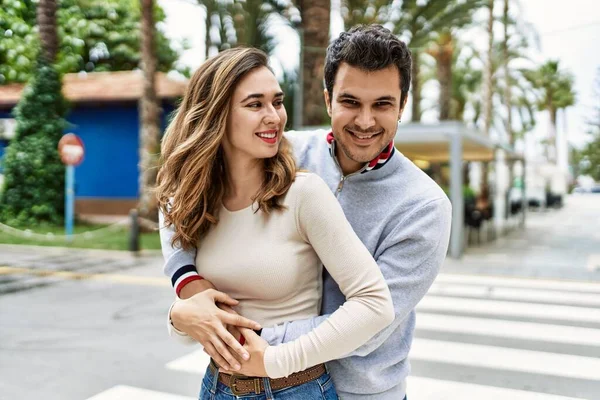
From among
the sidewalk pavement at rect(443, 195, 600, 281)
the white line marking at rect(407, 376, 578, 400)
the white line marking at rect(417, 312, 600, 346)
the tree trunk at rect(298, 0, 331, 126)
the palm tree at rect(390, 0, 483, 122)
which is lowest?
the sidewalk pavement at rect(443, 195, 600, 281)

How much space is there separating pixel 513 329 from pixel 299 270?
563cm

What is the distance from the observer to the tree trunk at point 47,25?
50.1ft

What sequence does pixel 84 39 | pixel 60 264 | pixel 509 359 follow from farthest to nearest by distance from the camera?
pixel 84 39 → pixel 60 264 → pixel 509 359

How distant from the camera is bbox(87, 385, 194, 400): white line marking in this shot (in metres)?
4.34

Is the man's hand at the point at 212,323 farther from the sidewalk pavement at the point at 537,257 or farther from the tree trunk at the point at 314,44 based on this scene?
the sidewalk pavement at the point at 537,257

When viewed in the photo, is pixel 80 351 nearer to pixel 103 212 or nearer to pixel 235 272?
pixel 235 272

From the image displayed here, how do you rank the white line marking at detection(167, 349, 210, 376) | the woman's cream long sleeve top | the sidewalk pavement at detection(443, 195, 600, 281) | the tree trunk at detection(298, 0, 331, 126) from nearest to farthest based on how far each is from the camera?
the woman's cream long sleeve top < the white line marking at detection(167, 349, 210, 376) < the tree trunk at detection(298, 0, 331, 126) < the sidewalk pavement at detection(443, 195, 600, 281)

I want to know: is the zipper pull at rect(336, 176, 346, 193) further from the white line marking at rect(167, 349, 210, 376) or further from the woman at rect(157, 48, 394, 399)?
the white line marking at rect(167, 349, 210, 376)

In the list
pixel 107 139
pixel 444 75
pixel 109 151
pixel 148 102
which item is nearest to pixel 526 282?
pixel 148 102

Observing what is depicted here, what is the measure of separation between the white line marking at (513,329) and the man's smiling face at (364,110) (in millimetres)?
5180

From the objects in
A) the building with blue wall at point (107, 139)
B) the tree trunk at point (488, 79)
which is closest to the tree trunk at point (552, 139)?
the tree trunk at point (488, 79)

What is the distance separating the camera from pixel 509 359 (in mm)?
5410

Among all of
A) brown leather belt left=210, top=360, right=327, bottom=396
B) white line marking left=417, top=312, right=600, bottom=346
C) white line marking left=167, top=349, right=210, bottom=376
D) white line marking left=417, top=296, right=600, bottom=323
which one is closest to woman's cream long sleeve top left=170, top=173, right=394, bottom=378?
brown leather belt left=210, top=360, right=327, bottom=396

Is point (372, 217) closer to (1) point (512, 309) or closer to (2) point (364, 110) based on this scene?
(2) point (364, 110)
